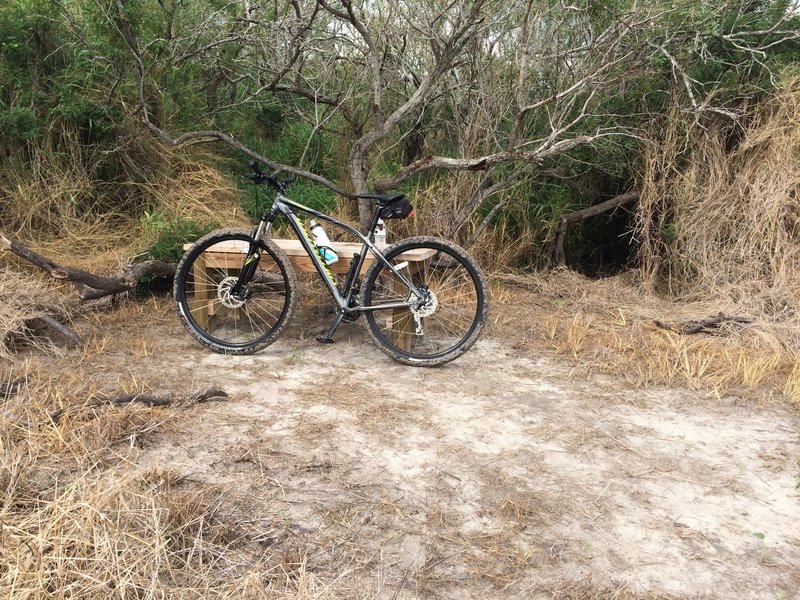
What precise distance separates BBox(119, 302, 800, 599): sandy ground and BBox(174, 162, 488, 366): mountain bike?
267 millimetres

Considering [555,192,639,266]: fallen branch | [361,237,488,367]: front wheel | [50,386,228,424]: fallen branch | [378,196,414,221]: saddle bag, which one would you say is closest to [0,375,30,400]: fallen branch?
[50,386,228,424]: fallen branch

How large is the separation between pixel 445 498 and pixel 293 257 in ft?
7.62

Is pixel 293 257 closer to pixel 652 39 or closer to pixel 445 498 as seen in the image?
pixel 445 498

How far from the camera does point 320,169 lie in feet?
22.6

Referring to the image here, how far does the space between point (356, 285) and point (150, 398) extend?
1436 millimetres

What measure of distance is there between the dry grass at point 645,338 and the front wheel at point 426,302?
0.44 metres

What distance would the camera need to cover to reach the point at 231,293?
4297 mm

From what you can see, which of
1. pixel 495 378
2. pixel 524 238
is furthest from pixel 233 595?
pixel 524 238

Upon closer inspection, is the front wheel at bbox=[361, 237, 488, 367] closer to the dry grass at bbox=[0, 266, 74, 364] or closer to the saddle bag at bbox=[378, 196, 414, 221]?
the saddle bag at bbox=[378, 196, 414, 221]

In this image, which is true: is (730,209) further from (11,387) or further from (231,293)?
(11,387)

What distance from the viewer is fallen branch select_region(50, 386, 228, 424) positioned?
309cm

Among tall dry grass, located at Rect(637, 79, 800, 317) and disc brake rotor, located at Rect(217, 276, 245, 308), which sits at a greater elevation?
tall dry grass, located at Rect(637, 79, 800, 317)

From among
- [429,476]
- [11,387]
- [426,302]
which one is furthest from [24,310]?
[429,476]

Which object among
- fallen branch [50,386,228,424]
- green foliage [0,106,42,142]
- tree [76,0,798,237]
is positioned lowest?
fallen branch [50,386,228,424]
